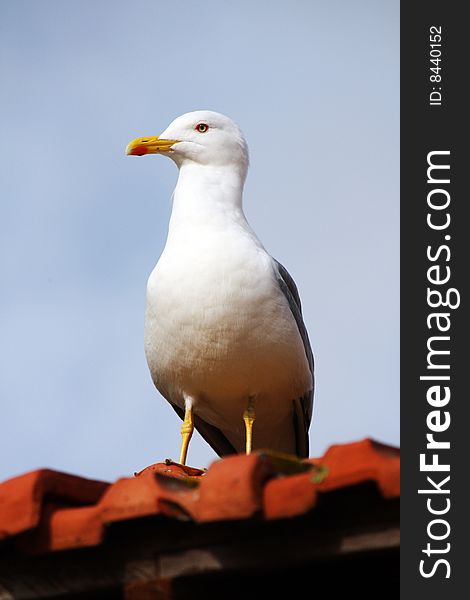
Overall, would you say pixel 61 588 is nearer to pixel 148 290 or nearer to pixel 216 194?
pixel 148 290

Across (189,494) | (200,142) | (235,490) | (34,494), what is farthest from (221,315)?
(235,490)

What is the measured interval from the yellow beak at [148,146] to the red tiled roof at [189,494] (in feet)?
12.0

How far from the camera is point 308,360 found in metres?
6.44

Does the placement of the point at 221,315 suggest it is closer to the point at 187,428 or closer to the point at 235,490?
the point at 187,428

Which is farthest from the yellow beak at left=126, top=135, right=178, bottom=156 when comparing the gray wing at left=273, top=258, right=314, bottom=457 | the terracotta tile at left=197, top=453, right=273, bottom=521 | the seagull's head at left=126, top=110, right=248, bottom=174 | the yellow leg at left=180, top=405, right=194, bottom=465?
the terracotta tile at left=197, top=453, right=273, bottom=521

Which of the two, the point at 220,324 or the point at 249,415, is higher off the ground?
the point at 220,324

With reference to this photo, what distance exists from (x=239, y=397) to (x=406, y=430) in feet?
9.15

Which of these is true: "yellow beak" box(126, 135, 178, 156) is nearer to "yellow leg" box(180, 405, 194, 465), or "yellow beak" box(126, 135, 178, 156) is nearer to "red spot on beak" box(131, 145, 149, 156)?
"red spot on beak" box(131, 145, 149, 156)

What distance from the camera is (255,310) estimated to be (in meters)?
5.80

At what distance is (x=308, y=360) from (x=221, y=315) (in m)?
0.89

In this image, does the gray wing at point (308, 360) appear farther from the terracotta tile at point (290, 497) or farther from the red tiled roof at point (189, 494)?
the terracotta tile at point (290, 497)

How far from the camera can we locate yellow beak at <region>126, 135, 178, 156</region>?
675 centimetres

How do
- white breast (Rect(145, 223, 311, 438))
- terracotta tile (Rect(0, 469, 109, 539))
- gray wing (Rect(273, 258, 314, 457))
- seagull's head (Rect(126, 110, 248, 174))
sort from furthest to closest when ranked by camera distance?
1. seagull's head (Rect(126, 110, 248, 174))
2. gray wing (Rect(273, 258, 314, 457))
3. white breast (Rect(145, 223, 311, 438))
4. terracotta tile (Rect(0, 469, 109, 539))

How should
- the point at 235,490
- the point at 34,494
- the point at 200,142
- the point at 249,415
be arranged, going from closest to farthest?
the point at 235,490 < the point at 34,494 < the point at 249,415 < the point at 200,142
